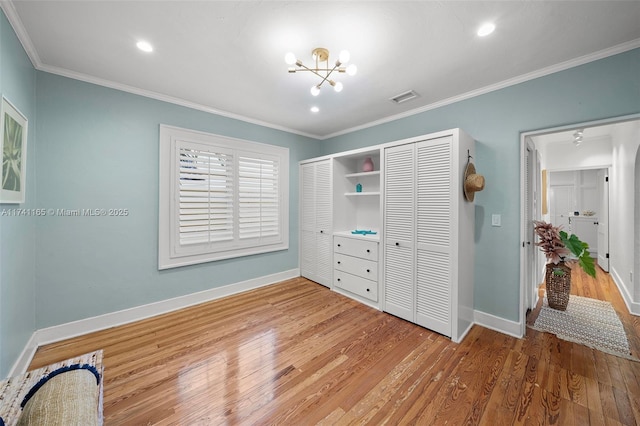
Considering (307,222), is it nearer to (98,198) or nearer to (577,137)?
(98,198)

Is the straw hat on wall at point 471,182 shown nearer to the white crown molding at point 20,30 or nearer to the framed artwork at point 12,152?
the framed artwork at point 12,152

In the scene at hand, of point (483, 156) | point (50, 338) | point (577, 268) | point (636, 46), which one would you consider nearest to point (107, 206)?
point (50, 338)

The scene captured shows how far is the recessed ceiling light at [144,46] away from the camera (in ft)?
6.50

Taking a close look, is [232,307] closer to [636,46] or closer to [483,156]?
[483,156]

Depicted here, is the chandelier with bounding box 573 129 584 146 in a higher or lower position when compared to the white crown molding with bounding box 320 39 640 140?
lower

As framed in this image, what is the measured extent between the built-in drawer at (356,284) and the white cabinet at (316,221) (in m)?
0.19

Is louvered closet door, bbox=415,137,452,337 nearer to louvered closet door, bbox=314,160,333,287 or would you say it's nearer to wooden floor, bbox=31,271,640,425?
wooden floor, bbox=31,271,640,425

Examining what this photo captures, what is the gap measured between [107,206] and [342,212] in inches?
117

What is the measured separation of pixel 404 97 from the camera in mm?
2967

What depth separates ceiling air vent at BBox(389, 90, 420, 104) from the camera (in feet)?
9.33

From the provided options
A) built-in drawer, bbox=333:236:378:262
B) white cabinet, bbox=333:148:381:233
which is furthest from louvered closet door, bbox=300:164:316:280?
built-in drawer, bbox=333:236:378:262

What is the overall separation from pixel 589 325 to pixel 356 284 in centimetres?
260

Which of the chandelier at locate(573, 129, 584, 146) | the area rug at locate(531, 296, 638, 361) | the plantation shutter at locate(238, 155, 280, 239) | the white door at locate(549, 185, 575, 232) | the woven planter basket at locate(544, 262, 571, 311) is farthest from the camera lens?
the white door at locate(549, 185, 575, 232)

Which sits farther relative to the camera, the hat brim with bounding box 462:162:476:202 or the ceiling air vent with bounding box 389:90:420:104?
the ceiling air vent with bounding box 389:90:420:104
